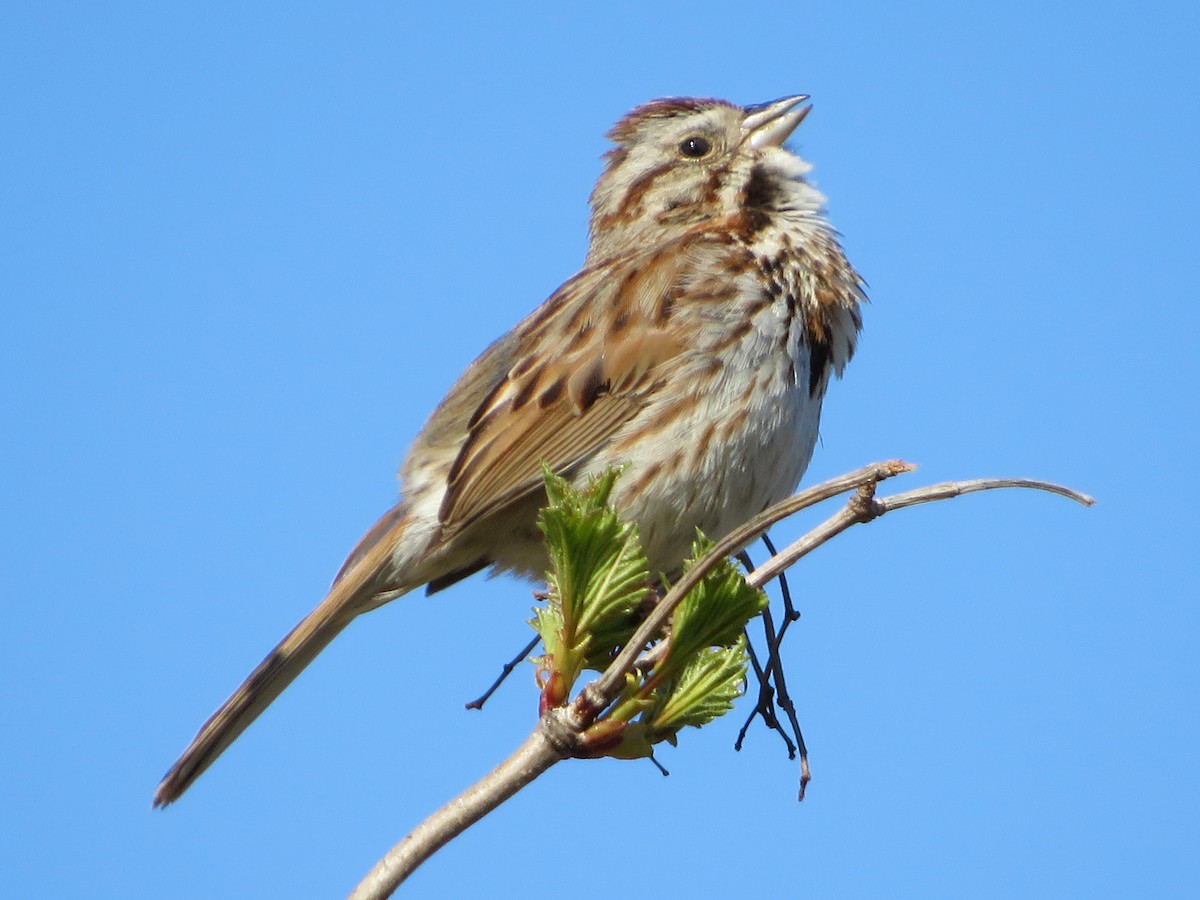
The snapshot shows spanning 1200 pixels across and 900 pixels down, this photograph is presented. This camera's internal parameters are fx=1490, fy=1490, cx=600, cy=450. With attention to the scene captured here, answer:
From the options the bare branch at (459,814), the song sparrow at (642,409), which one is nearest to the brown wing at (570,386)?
the song sparrow at (642,409)

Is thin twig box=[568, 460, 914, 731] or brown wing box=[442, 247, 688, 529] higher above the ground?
brown wing box=[442, 247, 688, 529]

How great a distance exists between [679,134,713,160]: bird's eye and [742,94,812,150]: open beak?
0.14 meters

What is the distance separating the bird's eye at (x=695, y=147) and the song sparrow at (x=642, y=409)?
37cm

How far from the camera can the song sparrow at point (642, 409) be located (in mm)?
3734

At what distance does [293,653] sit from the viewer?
3545 millimetres

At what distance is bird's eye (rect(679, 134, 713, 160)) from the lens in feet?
15.8

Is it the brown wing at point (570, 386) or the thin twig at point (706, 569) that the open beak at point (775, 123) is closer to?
the brown wing at point (570, 386)

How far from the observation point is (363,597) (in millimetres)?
3811

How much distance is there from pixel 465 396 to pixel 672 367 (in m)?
0.72

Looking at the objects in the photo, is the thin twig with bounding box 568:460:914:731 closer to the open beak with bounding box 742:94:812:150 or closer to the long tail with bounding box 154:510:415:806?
the long tail with bounding box 154:510:415:806

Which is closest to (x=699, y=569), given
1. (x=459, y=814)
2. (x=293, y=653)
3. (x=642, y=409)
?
Result: (x=459, y=814)

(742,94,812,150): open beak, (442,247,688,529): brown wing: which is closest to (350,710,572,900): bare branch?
(442,247,688,529): brown wing

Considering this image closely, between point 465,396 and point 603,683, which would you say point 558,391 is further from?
point 603,683

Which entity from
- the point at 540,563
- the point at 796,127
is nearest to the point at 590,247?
the point at 796,127
